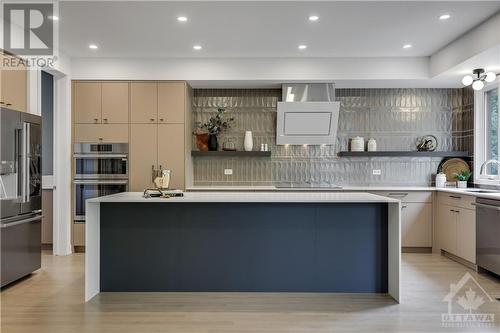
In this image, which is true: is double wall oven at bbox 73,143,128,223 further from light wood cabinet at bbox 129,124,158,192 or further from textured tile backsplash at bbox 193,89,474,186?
textured tile backsplash at bbox 193,89,474,186

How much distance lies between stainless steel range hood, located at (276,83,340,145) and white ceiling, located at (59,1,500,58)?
0.52 meters

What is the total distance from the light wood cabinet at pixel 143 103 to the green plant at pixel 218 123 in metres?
0.85

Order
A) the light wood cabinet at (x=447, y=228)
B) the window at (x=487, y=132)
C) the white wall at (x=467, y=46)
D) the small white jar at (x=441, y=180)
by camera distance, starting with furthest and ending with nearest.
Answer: the small white jar at (x=441, y=180), the window at (x=487, y=132), the light wood cabinet at (x=447, y=228), the white wall at (x=467, y=46)

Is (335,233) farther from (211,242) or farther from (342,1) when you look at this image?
(342,1)

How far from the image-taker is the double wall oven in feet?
16.7

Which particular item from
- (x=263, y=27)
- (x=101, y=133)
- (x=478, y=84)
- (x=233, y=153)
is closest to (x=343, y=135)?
(x=233, y=153)

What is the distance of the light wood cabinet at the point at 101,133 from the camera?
5137 mm

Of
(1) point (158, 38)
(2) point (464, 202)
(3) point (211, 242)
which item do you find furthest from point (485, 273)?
(1) point (158, 38)

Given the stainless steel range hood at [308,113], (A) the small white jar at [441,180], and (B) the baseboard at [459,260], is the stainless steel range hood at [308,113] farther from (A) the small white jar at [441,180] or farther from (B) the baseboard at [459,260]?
(B) the baseboard at [459,260]

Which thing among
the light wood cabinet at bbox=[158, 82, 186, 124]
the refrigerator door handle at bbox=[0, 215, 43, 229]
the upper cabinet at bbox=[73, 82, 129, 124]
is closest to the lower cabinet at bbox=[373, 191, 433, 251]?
the light wood cabinet at bbox=[158, 82, 186, 124]

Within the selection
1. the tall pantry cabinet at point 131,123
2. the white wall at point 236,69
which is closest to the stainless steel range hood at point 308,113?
the white wall at point 236,69

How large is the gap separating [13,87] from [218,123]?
2.74 m

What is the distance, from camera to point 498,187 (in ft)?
15.7

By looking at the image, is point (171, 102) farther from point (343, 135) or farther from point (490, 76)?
point (490, 76)
